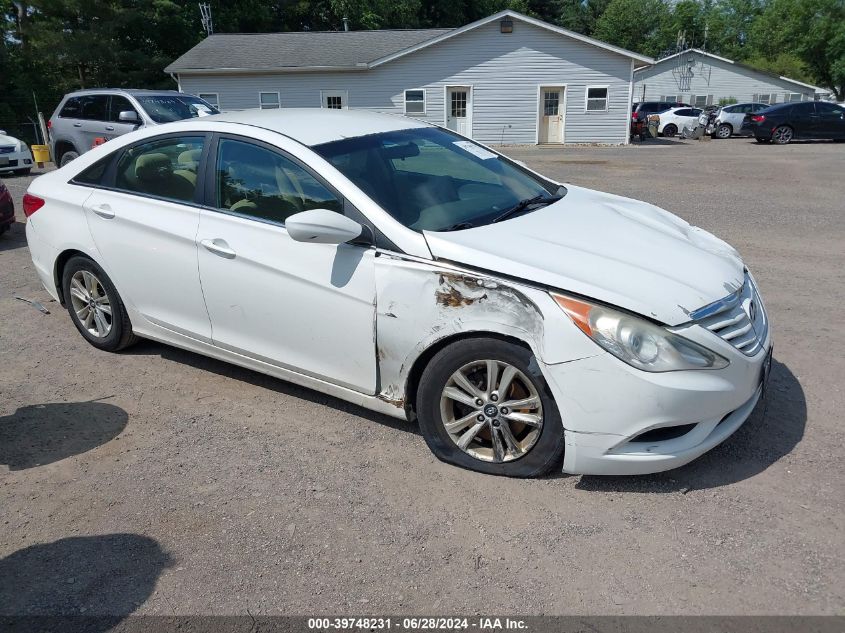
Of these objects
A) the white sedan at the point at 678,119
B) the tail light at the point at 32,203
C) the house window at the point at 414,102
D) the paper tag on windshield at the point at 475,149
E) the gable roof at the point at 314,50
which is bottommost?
the white sedan at the point at 678,119

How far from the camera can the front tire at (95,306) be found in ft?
15.9

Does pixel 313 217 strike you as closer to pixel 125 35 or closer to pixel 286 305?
pixel 286 305

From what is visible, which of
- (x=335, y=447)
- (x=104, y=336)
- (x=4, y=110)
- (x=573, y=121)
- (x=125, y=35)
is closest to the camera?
(x=335, y=447)

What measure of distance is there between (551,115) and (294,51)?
11.2 metres

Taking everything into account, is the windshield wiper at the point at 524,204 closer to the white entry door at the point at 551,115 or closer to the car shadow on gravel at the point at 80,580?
the car shadow on gravel at the point at 80,580

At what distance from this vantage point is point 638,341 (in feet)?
9.91

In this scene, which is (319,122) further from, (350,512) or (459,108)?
(459,108)

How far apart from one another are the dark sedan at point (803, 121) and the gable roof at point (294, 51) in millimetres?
13623

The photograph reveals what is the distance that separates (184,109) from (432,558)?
42.2 ft

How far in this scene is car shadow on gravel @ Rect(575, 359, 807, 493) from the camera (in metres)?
3.33

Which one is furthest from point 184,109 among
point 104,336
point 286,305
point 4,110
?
point 4,110

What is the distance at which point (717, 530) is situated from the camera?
2.99 meters

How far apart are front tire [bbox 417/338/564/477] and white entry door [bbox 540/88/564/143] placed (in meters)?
27.3

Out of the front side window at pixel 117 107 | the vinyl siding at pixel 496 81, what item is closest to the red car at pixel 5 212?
the front side window at pixel 117 107
